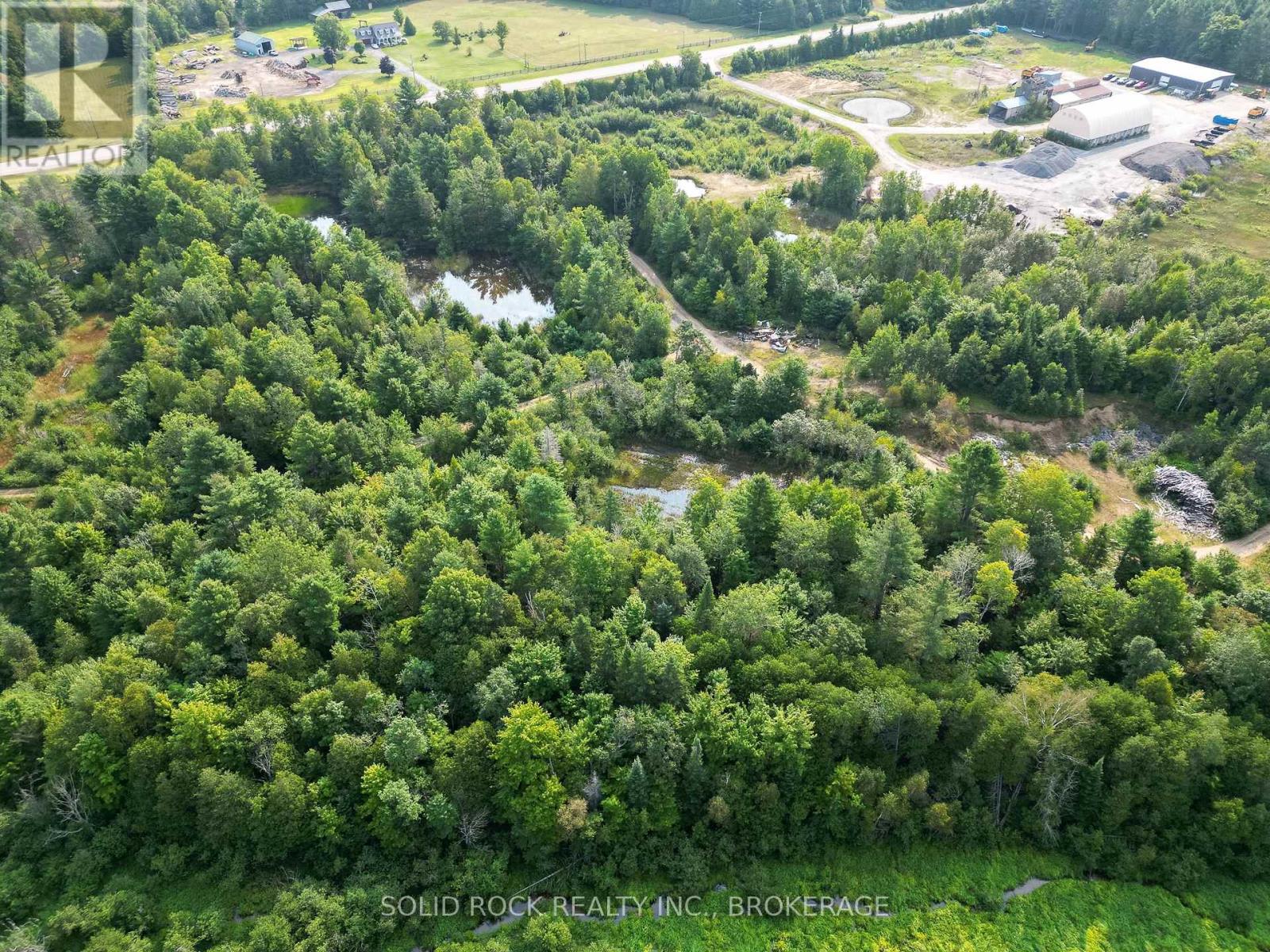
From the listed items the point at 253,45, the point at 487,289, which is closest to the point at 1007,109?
the point at 487,289

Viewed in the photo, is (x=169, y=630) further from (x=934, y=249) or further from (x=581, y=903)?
(x=934, y=249)

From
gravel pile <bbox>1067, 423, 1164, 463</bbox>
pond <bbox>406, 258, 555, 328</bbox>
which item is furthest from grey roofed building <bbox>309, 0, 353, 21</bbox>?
gravel pile <bbox>1067, 423, 1164, 463</bbox>

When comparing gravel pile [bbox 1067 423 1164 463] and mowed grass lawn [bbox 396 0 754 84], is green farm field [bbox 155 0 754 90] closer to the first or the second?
mowed grass lawn [bbox 396 0 754 84]

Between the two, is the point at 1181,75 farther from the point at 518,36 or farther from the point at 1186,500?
the point at 518,36

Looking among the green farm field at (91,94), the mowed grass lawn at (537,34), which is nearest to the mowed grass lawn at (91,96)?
the green farm field at (91,94)

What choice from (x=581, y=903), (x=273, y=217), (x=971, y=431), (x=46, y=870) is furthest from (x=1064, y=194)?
(x=46, y=870)

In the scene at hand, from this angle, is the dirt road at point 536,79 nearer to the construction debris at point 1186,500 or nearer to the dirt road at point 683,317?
the dirt road at point 683,317
